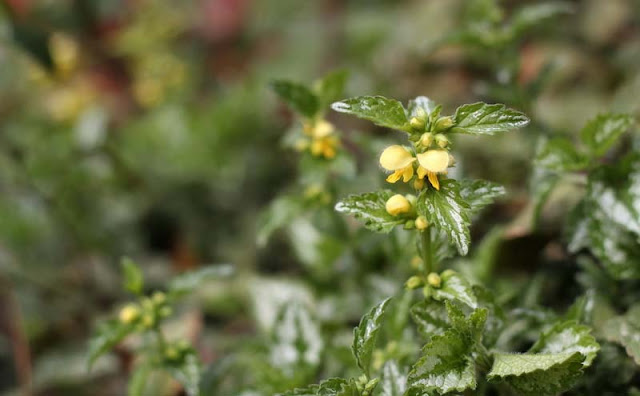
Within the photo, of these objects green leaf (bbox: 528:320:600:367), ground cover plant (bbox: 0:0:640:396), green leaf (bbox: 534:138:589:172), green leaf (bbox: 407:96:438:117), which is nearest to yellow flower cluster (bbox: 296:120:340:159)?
ground cover plant (bbox: 0:0:640:396)

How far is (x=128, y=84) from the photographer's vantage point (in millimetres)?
2139

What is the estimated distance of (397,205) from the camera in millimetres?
718

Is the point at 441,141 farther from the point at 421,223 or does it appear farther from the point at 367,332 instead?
the point at 367,332

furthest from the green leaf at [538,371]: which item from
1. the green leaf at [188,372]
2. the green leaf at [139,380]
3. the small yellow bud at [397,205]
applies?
the green leaf at [139,380]

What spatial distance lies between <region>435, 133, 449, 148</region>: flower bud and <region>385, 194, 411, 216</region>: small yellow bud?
9 cm

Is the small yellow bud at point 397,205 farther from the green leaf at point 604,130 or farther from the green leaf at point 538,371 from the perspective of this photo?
the green leaf at point 604,130

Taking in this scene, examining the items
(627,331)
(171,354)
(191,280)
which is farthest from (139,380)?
(627,331)

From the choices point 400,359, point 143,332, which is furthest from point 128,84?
point 400,359

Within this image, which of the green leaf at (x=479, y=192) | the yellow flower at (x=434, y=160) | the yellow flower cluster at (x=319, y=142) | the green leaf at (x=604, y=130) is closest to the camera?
the yellow flower at (x=434, y=160)

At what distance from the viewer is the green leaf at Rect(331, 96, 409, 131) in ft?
2.26

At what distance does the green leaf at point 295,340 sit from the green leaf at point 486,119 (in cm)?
49

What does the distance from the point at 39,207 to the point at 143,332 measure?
78cm

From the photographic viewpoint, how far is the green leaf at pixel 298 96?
0.92 metres

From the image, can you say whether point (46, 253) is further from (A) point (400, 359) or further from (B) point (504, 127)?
(B) point (504, 127)
